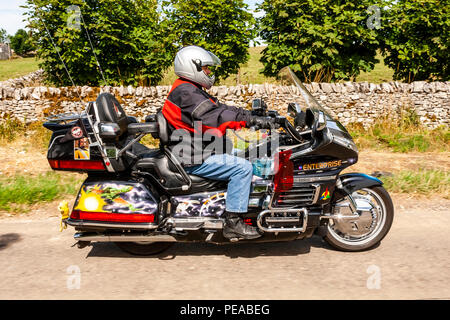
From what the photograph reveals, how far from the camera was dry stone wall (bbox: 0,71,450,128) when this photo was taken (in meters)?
9.60

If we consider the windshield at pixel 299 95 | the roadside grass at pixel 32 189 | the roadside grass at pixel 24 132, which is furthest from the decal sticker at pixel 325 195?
the roadside grass at pixel 24 132

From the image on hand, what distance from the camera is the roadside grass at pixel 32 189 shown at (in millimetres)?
5500

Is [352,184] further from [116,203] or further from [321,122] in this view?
[116,203]

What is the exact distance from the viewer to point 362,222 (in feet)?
13.4

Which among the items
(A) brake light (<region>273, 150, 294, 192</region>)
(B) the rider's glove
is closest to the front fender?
(A) brake light (<region>273, 150, 294, 192</region>)

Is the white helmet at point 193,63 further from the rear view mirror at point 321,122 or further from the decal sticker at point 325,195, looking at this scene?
the decal sticker at point 325,195

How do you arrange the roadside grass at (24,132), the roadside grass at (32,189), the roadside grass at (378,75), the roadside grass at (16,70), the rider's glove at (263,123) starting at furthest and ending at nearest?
1. the roadside grass at (16,70)
2. the roadside grass at (378,75)
3. the roadside grass at (24,132)
4. the roadside grass at (32,189)
5. the rider's glove at (263,123)

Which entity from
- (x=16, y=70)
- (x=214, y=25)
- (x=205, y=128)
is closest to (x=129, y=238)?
(x=205, y=128)

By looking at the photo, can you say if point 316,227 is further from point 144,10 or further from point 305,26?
point 144,10

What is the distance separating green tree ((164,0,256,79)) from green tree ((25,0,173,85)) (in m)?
0.47

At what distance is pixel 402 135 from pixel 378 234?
554 centimetres

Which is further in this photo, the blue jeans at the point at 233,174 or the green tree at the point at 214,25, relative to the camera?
the green tree at the point at 214,25

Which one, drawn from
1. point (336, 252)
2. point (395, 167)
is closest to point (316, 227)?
point (336, 252)

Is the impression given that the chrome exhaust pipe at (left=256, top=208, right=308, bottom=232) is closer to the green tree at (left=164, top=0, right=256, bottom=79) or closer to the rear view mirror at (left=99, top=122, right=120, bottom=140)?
the rear view mirror at (left=99, top=122, right=120, bottom=140)
